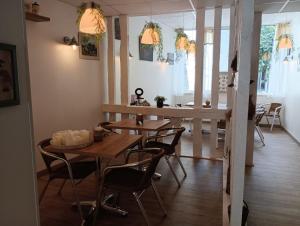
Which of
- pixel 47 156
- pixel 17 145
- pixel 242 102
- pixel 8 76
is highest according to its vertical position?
pixel 8 76

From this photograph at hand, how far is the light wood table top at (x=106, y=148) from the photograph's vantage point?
7.34 feet

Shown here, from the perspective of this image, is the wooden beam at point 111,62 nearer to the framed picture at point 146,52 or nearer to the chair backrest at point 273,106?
the framed picture at point 146,52

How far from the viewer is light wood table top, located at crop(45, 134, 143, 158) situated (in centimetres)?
224

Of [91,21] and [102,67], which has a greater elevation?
[91,21]

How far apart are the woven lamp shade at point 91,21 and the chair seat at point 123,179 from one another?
1.45 meters

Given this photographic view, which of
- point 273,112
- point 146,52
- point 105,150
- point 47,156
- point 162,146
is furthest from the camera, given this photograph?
point 273,112

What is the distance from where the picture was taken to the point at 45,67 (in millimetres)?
3582

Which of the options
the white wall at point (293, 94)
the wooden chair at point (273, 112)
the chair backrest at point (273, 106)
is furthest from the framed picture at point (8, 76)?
the chair backrest at point (273, 106)

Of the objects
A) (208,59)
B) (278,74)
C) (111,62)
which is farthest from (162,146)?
(278,74)

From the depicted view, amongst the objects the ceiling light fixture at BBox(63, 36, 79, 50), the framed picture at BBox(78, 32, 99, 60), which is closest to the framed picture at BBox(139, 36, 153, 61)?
the framed picture at BBox(78, 32, 99, 60)

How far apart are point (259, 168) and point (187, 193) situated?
1556mm

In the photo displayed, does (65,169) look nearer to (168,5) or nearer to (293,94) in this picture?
(168,5)

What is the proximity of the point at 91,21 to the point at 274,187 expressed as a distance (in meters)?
2.96

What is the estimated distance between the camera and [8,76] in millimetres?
1264
